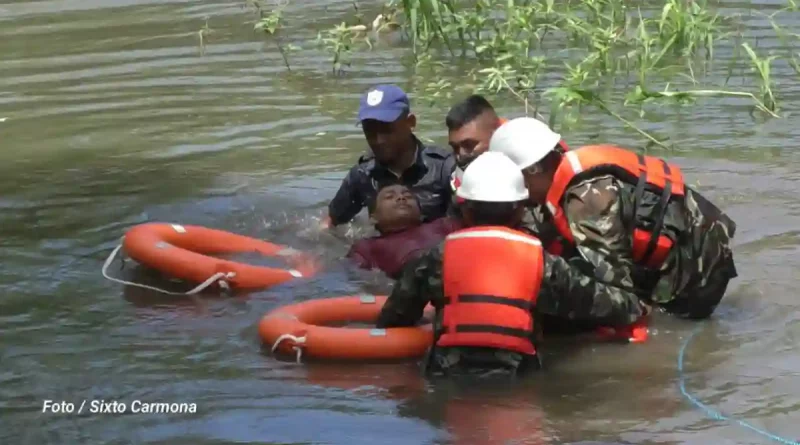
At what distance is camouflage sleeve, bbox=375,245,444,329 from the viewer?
5.05 metres

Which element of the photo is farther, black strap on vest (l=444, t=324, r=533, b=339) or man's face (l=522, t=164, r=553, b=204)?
man's face (l=522, t=164, r=553, b=204)

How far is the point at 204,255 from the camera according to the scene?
6.57 meters

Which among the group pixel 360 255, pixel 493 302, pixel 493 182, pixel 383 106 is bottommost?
pixel 360 255

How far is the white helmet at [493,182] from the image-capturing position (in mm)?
4867

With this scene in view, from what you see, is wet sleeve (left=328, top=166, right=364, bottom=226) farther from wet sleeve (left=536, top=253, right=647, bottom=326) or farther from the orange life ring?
wet sleeve (left=536, top=253, right=647, bottom=326)

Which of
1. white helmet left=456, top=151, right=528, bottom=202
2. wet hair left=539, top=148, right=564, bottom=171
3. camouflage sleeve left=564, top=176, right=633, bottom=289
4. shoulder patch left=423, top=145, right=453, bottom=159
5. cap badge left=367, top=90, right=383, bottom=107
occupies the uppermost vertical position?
white helmet left=456, top=151, right=528, bottom=202

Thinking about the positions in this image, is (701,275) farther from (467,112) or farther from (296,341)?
(296,341)

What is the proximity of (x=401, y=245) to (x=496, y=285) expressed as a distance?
155cm

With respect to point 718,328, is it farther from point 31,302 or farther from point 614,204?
point 31,302

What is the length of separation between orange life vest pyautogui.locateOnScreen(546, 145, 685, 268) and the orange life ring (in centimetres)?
163

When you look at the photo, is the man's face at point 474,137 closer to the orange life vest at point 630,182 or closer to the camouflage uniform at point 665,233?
the camouflage uniform at point 665,233

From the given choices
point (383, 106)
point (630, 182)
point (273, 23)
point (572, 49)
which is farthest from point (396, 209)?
point (572, 49)

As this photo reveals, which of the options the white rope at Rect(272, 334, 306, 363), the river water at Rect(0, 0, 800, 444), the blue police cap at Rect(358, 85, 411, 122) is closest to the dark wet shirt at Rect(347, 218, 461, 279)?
the river water at Rect(0, 0, 800, 444)

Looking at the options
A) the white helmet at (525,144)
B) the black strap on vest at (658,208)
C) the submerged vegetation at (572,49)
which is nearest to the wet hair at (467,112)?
the white helmet at (525,144)
